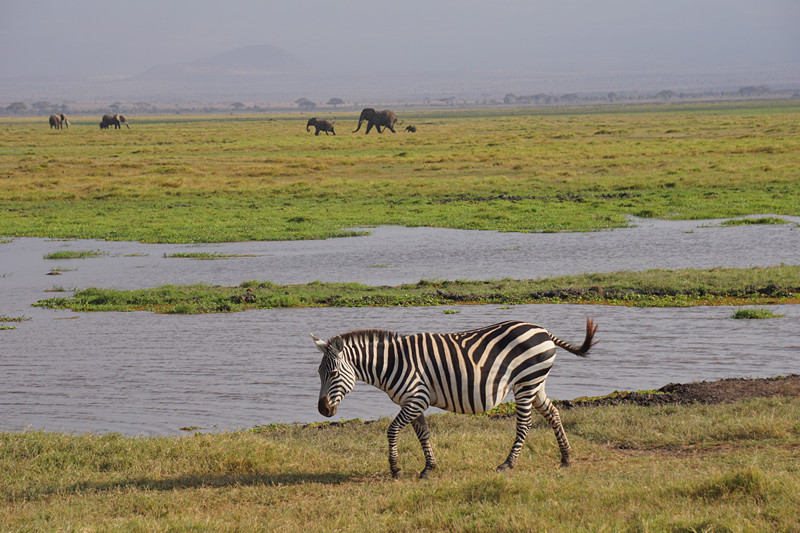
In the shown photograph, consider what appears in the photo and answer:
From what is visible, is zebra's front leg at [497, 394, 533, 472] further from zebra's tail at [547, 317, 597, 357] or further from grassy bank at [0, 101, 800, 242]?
grassy bank at [0, 101, 800, 242]

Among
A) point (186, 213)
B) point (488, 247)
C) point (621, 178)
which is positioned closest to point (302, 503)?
point (488, 247)

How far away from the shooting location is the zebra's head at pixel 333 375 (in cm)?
787

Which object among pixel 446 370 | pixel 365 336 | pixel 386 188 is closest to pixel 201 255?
pixel 386 188

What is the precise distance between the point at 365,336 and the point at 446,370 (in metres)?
0.84

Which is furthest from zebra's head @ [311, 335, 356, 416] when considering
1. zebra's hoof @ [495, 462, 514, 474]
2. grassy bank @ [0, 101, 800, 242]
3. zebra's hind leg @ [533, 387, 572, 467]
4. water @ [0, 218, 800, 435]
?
grassy bank @ [0, 101, 800, 242]

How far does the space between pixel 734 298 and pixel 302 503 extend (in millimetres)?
12080

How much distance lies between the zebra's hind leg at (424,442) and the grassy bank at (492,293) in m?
9.18

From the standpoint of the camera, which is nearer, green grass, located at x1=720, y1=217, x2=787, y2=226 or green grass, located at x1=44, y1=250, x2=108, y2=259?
green grass, located at x1=44, y1=250, x2=108, y2=259

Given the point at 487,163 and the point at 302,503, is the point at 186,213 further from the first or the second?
the point at 302,503

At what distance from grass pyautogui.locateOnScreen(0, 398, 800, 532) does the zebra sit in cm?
60

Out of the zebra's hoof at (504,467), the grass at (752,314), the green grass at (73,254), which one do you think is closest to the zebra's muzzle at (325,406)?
the zebra's hoof at (504,467)

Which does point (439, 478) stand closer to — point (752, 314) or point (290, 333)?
point (290, 333)

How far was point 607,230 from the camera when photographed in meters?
27.3

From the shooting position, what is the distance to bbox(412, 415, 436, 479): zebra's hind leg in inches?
320
